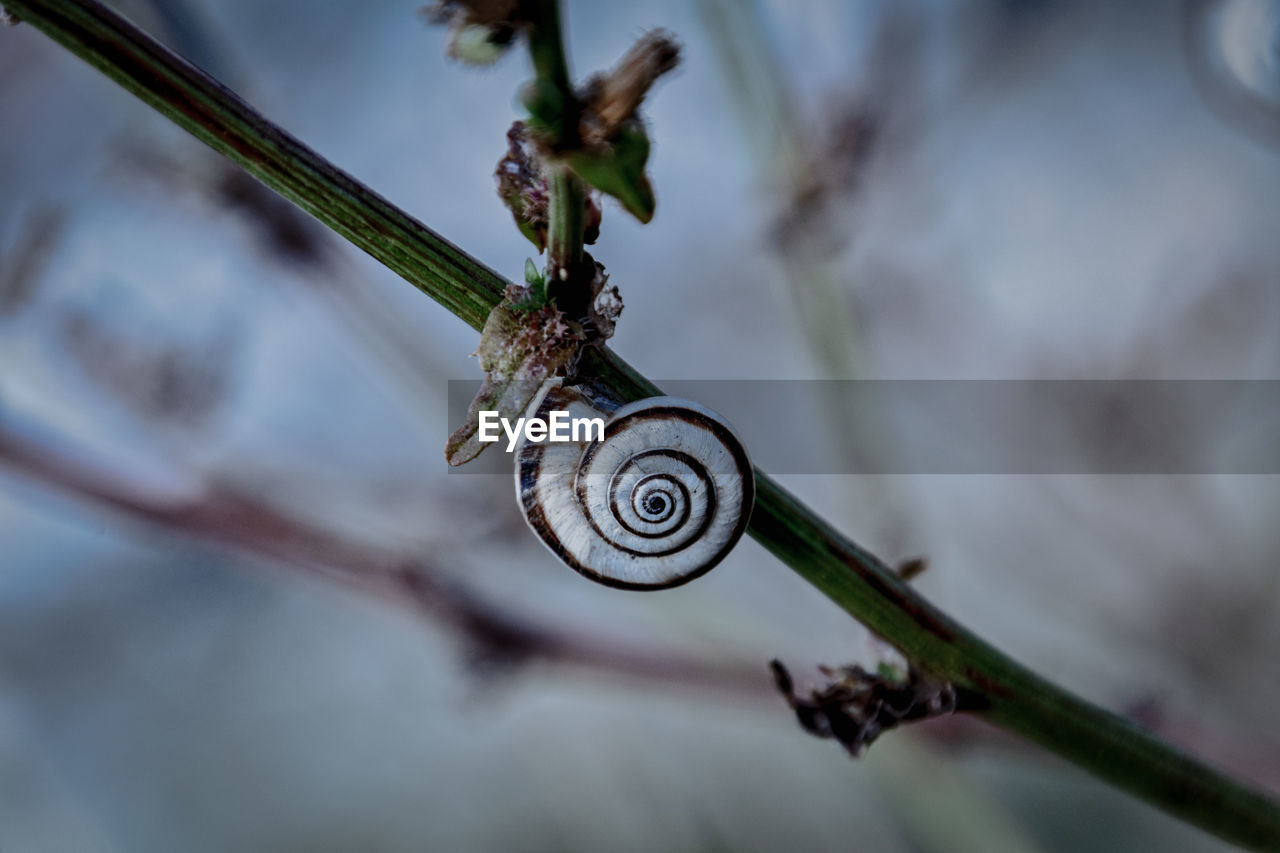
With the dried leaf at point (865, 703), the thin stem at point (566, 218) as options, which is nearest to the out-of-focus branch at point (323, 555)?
the dried leaf at point (865, 703)

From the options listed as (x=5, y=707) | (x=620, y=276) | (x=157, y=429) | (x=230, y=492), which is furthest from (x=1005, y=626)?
(x=5, y=707)

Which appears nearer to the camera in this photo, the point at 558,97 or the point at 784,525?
the point at 558,97

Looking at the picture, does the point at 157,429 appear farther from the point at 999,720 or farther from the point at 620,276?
the point at 999,720

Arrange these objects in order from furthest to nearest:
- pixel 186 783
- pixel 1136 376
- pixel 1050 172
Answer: pixel 186 783 < pixel 1050 172 < pixel 1136 376

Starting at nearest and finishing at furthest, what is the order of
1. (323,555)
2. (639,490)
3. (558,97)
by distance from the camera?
(558,97) → (639,490) → (323,555)

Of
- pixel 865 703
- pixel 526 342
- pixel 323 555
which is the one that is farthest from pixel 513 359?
pixel 323 555

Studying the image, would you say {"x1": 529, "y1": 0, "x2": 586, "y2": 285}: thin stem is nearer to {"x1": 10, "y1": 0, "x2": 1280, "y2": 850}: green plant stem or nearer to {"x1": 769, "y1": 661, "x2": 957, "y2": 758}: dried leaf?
{"x1": 10, "y1": 0, "x2": 1280, "y2": 850}: green plant stem

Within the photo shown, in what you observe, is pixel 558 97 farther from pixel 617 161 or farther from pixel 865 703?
pixel 865 703
